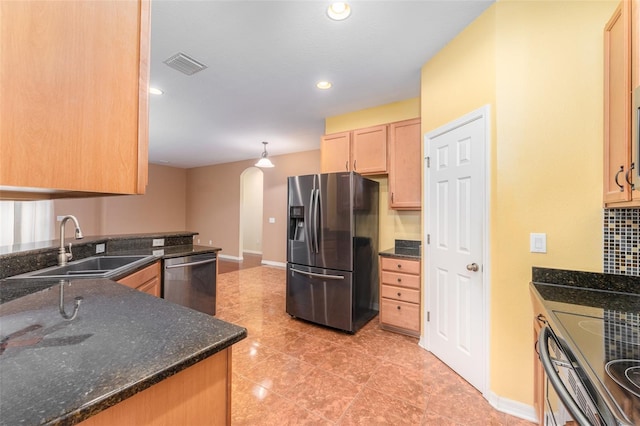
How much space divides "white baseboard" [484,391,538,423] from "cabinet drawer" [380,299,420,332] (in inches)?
36.5

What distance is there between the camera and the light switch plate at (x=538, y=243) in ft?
5.21

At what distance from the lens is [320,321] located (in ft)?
9.50

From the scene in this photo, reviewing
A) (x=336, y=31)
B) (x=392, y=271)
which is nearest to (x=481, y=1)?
(x=336, y=31)

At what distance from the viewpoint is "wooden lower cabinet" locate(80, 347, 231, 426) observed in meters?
0.61

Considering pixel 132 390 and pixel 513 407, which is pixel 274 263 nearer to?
pixel 513 407

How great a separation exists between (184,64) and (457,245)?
289 cm

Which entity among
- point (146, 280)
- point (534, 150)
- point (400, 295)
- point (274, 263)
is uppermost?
point (534, 150)

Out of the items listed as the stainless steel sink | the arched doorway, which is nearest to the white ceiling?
the stainless steel sink

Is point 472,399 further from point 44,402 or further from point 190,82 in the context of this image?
point 190,82

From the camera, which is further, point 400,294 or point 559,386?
point 400,294

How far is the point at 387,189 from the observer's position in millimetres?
3299

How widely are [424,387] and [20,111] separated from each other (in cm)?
243

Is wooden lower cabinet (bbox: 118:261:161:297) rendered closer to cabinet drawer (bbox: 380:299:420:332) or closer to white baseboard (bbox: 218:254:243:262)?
cabinet drawer (bbox: 380:299:420:332)

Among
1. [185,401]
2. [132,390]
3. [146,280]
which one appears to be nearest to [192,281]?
[146,280]
